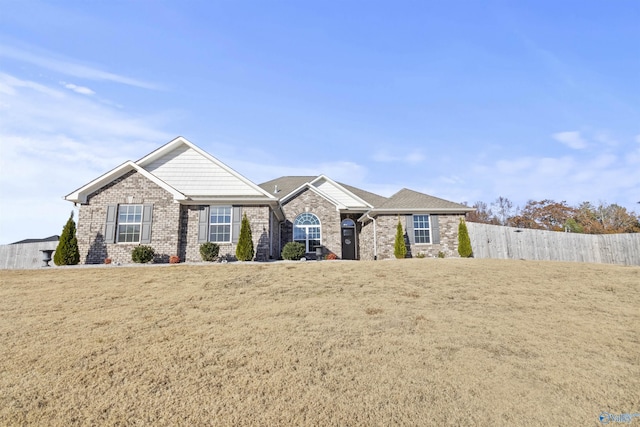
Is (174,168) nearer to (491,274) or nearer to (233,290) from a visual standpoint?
(233,290)

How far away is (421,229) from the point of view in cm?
A: 1925

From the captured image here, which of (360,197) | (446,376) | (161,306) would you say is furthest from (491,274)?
(360,197)

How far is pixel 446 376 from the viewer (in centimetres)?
478

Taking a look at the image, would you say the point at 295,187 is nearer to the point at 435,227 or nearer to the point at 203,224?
the point at 203,224

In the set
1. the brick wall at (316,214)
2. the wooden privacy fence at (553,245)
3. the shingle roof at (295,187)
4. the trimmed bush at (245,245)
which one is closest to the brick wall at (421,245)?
the wooden privacy fence at (553,245)

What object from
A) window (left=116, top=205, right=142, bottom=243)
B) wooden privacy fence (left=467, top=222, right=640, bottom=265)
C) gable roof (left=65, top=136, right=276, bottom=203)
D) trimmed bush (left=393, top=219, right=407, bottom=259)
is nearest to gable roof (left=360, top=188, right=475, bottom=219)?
trimmed bush (left=393, top=219, right=407, bottom=259)

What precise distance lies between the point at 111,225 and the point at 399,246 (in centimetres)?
1302

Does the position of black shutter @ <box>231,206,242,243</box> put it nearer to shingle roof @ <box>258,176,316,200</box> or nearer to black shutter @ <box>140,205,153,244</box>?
Answer: black shutter @ <box>140,205,153,244</box>

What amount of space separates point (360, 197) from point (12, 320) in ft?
60.8

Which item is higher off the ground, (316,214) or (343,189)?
(343,189)

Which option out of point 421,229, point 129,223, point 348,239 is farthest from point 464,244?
point 129,223

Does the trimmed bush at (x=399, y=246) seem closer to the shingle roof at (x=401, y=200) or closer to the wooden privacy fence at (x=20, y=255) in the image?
the shingle roof at (x=401, y=200)

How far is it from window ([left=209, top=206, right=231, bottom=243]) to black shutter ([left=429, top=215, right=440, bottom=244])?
10.4m

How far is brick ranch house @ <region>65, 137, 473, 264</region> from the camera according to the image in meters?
15.2
